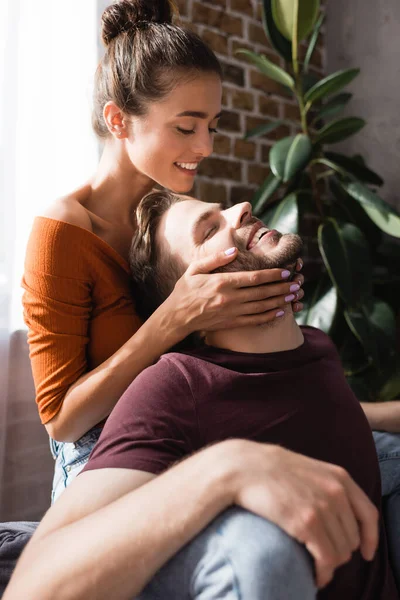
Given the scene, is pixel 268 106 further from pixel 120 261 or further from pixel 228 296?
pixel 228 296

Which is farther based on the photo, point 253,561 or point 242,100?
point 242,100

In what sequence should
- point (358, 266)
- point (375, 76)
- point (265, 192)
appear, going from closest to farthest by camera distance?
point (358, 266), point (265, 192), point (375, 76)

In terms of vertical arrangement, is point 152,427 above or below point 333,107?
below

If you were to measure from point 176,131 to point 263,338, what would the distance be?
1.86 feet

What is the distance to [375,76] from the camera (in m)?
2.88

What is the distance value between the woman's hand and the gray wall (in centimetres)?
206

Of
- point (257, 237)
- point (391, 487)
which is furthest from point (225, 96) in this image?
point (391, 487)

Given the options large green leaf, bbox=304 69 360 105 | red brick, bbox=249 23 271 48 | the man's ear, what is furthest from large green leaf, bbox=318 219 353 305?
red brick, bbox=249 23 271 48

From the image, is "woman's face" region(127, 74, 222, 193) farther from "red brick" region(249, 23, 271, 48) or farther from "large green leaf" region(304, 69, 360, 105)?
"red brick" region(249, 23, 271, 48)

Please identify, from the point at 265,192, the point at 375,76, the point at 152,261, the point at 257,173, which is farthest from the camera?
the point at 375,76

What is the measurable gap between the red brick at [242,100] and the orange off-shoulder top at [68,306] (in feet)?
5.26

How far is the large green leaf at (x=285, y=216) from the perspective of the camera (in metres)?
2.12

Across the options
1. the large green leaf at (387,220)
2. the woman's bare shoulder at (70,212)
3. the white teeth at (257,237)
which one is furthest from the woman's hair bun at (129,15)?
the large green leaf at (387,220)

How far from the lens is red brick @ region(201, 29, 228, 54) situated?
2.52m
